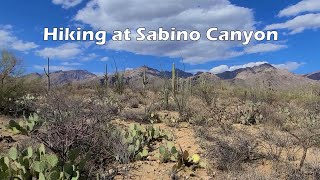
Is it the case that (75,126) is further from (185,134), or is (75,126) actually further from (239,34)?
(239,34)

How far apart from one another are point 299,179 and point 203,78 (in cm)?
1200

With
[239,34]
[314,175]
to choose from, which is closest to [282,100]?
[239,34]

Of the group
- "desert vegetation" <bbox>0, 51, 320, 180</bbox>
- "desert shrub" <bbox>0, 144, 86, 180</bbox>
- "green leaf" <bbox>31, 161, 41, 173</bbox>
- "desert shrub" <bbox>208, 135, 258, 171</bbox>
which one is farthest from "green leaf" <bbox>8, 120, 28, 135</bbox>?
"desert shrub" <bbox>208, 135, 258, 171</bbox>

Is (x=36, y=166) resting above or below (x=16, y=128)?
below

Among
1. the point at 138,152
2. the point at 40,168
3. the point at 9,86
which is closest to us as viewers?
the point at 40,168

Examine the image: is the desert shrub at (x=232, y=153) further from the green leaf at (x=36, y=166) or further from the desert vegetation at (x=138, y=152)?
the green leaf at (x=36, y=166)

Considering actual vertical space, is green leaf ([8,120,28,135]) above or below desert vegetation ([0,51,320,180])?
above

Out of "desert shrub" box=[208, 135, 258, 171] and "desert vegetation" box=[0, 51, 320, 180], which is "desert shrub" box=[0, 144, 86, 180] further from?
"desert shrub" box=[208, 135, 258, 171]

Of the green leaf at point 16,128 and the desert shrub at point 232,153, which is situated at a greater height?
the green leaf at point 16,128

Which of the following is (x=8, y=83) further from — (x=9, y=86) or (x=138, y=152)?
(x=138, y=152)

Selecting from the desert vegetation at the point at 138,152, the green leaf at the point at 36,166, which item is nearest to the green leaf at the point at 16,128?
the desert vegetation at the point at 138,152

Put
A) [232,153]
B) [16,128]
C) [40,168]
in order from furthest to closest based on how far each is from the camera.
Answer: [16,128]
[232,153]
[40,168]

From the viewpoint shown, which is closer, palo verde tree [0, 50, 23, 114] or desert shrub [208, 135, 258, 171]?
desert shrub [208, 135, 258, 171]

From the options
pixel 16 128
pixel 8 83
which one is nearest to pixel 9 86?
pixel 8 83
